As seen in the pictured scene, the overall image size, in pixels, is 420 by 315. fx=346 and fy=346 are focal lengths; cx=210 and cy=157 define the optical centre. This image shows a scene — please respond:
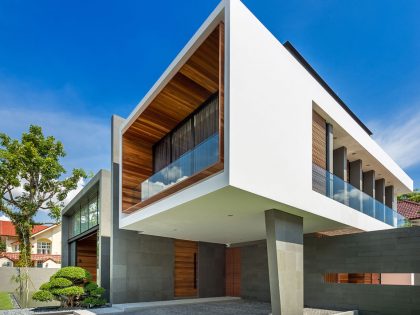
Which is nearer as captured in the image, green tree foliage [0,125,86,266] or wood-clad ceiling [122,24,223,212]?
wood-clad ceiling [122,24,223,212]

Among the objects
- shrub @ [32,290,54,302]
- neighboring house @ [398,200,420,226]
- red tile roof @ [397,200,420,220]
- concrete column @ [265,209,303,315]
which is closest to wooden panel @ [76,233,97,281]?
shrub @ [32,290,54,302]

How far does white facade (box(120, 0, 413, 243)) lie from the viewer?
7.36m

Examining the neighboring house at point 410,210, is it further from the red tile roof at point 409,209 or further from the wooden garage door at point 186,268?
the wooden garage door at point 186,268

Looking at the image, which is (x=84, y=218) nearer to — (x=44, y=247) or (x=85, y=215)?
(x=85, y=215)

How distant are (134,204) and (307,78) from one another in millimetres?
Answer: 7072

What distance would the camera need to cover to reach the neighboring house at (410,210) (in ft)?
66.7

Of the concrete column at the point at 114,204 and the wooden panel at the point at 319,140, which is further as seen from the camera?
the concrete column at the point at 114,204

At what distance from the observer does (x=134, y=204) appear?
1212 centimetres

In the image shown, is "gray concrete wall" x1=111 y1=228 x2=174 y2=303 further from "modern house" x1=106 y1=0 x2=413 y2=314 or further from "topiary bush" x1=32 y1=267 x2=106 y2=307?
"topiary bush" x1=32 y1=267 x2=106 y2=307

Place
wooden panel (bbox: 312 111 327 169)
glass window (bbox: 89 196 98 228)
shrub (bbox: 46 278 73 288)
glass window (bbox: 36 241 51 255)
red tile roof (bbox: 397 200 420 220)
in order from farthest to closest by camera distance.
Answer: glass window (bbox: 36 241 51 255)
red tile roof (bbox: 397 200 420 220)
glass window (bbox: 89 196 98 228)
shrub (bbox: 46 278 73 288)
wooden panel (bbox: 312 111 327 169)

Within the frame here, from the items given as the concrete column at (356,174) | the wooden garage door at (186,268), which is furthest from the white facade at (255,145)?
the wooden garage door at (186,268)

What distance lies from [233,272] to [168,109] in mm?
8991

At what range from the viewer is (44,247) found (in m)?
43.5

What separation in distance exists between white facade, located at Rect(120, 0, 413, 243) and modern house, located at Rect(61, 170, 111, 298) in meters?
2.50
